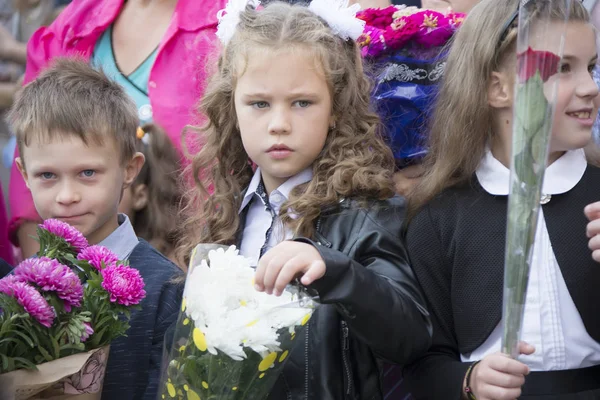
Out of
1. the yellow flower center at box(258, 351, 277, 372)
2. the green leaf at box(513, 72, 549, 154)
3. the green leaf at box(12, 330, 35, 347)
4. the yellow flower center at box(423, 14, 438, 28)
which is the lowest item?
the green leaf at box(12, 330, 35, 347)

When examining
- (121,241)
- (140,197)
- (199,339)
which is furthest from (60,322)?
(140,197)

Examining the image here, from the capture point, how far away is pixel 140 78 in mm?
3877

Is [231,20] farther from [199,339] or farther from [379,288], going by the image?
[199,339]

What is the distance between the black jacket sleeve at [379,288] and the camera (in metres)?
2.32

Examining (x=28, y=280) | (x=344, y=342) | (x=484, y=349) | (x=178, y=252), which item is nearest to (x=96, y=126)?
(x=178, y=252)

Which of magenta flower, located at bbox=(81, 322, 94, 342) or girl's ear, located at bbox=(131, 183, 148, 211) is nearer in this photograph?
magenta flower, located at bbox=(81, 322, 94, 342)

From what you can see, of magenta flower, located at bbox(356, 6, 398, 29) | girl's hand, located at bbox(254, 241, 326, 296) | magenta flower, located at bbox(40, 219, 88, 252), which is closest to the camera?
girl's hand, located at bbox(254, 241, 326, 296)

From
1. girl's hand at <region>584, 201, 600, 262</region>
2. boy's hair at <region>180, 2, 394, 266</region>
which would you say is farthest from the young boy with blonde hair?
girl's hand at <region>584, 201, 600, 262</region>

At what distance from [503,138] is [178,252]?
3.61 feet

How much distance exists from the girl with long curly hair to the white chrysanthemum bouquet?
9 cm

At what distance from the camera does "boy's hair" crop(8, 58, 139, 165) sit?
3.11 meters

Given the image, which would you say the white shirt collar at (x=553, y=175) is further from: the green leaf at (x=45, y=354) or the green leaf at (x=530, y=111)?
the green leaf at (x=45, y=354)

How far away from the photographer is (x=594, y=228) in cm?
243

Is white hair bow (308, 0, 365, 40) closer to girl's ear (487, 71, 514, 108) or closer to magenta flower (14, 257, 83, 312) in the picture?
girl's ear (487, 71, 514, 108)
